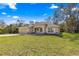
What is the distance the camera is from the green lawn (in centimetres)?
297

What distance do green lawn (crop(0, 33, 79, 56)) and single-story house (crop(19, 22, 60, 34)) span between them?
0.06 m

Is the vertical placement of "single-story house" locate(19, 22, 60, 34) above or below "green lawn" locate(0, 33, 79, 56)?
above

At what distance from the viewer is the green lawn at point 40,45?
2971 millimetres

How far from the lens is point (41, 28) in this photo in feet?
9.89

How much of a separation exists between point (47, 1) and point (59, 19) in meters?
0.26

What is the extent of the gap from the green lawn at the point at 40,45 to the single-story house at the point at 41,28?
0.19 ft

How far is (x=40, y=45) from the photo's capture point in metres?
3.00

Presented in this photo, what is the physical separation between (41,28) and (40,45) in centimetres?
20

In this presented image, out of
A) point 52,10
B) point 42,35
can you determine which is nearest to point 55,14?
point 52,10

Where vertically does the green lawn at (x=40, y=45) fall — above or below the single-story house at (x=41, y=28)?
below

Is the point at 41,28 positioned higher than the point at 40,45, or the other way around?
the point at 41,28

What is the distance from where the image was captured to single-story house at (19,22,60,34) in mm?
3010

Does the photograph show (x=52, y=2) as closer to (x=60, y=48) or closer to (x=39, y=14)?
(x=39, y=14)

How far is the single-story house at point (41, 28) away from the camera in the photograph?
3.01 m
